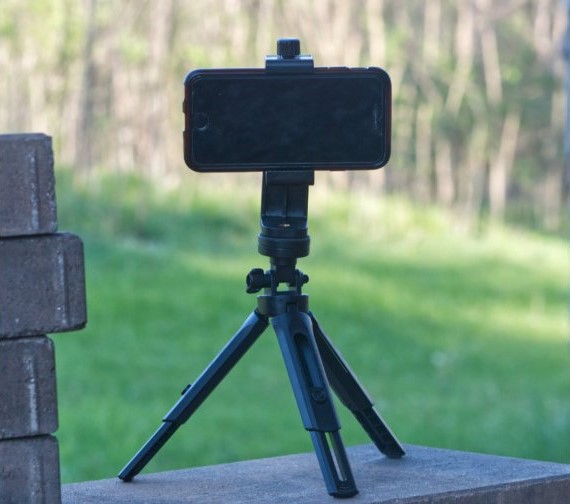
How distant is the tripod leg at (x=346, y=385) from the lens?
1.76 m

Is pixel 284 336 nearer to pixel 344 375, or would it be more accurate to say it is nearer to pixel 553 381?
pixel 344 375

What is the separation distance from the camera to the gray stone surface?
5.50ft

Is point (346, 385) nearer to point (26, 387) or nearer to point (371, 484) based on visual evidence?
point (371, 484)

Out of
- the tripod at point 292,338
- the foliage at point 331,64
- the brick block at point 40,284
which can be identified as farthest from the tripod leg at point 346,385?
the foliage at point 331,64

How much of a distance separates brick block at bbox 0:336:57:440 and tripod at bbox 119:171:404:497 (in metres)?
0.31

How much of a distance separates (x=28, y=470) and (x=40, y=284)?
218mm

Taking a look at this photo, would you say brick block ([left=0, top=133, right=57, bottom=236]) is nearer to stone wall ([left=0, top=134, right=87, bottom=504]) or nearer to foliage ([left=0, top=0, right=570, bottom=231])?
stone wall ([left=0, top=134, right=87, bottom=504])

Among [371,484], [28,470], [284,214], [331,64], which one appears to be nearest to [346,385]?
[371,484]

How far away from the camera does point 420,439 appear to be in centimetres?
475

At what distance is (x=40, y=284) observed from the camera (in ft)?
4.76

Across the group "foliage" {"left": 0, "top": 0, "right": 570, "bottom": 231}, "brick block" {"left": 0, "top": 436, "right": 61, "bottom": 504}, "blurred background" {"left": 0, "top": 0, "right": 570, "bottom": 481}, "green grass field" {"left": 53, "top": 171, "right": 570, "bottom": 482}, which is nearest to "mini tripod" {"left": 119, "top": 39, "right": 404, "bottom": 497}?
"brick block" {"left": 0, "top": 436, "right": 61, "bottom": 504}

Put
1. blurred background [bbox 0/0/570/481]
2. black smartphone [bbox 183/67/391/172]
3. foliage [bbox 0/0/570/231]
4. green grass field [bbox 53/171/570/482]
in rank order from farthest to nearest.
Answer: foliage [bbox 0/0/570/231] → blurred background [bbox 0/0/570/481] → green grass field [bbox 53/171/570/482] → black smartphone [bbox 183/67/391/172]

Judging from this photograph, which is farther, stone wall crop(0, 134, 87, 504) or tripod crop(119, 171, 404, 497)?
tripod crop(119, 171, 404, 497)

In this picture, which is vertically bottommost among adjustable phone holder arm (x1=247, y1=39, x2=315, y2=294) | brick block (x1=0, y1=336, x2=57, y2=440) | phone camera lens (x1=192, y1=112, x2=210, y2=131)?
brick block (x1=0, y1=336, x2=57, y2=440)
